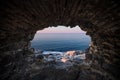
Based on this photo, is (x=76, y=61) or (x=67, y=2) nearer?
(x=67, y=2)

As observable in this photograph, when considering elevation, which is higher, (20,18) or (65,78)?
(20,18)

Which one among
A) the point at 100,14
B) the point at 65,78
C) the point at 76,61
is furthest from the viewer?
the point at 76,61

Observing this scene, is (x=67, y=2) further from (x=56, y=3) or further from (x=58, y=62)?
(x=58, y=62)

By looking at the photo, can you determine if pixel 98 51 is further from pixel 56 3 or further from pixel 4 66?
pixel 4 66

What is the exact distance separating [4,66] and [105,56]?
204 centimetres

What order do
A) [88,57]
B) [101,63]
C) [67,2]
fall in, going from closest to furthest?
[67,2], [101,63], [88,57]

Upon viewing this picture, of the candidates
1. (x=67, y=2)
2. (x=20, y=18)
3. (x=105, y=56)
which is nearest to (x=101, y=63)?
(x=105, y=56)

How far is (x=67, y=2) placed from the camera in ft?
6.72

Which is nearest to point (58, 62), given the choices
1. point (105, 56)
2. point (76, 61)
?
point (76, 61)

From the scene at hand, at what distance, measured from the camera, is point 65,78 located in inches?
185

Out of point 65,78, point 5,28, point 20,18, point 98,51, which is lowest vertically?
point 65,78

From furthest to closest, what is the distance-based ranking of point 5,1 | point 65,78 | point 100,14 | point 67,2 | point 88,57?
1. point 65,78
2. point 88,57
3. point 100,14
4. point 67,2
5. point 5,1

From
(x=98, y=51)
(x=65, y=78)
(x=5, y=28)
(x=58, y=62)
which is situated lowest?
(x=65, y=78)

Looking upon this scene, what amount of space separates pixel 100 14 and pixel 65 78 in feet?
9.85
